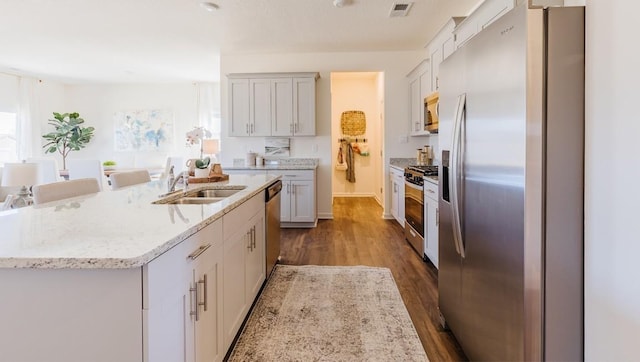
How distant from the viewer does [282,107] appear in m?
5.50

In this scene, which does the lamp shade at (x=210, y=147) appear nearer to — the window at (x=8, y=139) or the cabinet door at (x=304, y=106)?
the cabinet door at (x=304, y=106)

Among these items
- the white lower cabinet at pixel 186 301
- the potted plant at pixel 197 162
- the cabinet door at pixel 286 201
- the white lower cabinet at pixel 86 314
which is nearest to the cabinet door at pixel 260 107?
the cabinet door at pixel 286 201

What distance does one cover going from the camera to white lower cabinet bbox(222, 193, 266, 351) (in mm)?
1824

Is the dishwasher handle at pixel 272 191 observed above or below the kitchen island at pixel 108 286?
above

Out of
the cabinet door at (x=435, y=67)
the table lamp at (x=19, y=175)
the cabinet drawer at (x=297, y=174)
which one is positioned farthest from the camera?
the cabinet drawer at (x=297, y=174)

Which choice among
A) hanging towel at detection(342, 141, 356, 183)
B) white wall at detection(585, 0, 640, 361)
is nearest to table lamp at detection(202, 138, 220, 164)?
hanging towel at detection(342, 141, 356, 183)

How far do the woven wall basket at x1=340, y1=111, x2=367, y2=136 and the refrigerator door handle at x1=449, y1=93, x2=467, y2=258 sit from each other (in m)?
6.49

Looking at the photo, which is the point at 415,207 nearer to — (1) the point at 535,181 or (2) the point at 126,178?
(1) the point at 535,181

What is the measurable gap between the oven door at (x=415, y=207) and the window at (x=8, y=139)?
7.68m

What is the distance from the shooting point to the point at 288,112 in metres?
5.51

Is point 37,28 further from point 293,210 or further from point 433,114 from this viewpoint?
point 433,114

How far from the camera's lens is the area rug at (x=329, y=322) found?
1973 mm

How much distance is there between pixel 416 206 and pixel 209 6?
2977mm

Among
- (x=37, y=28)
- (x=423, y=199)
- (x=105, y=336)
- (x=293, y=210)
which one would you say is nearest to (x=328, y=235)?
(x=293, y=210)
